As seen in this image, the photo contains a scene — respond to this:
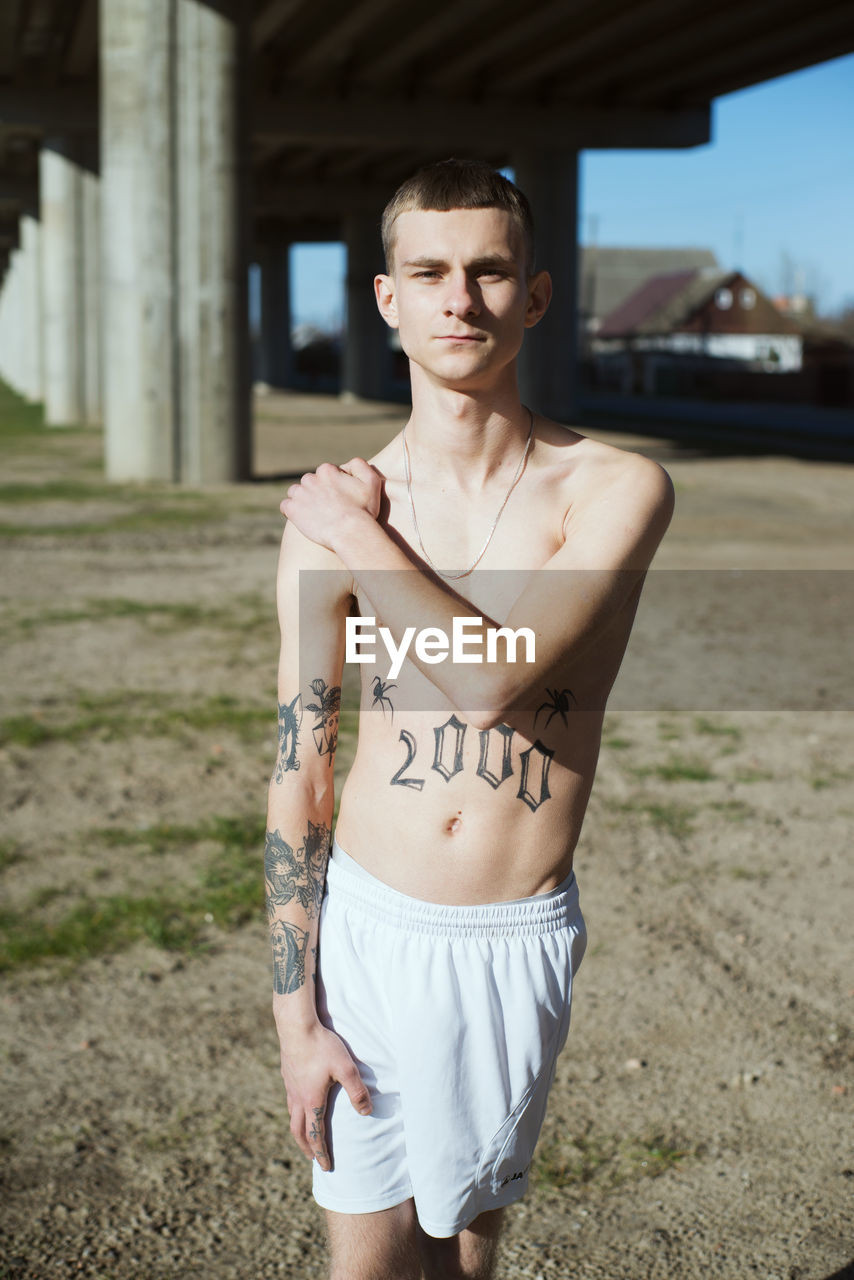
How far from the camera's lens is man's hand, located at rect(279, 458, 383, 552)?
213 cm

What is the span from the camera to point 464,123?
32.5 meters

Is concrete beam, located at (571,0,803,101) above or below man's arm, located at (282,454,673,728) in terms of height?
above

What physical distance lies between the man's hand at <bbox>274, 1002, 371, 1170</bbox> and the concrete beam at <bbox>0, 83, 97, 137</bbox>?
33916 mm

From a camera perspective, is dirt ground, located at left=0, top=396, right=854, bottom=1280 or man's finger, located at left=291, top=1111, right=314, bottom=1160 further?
dirt ground, located at left=0, top=396, right=854, bottom=1280

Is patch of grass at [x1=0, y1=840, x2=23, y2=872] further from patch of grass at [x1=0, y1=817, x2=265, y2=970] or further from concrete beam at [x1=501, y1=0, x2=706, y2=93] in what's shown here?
concrete beam at [x1=501, y1=0, x2=706, y2=93]

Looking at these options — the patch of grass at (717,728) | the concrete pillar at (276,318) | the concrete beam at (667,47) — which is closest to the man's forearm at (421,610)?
the patch of grass at (717,728)

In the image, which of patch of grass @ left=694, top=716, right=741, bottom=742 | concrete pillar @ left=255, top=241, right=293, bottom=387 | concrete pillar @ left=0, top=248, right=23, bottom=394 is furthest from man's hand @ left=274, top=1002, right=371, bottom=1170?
concrete pillar @ left=255, top=241, right=293, bottom=387

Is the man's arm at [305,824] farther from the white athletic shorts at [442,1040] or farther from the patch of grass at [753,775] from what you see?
the patch of grass at [753,775]

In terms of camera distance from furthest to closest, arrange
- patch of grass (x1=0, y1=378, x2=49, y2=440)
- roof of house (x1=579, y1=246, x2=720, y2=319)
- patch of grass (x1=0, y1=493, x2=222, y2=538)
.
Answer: roof of house (x1=579, y1=246, x2=720, y2=319)
patch of grass (x1=0, y1=378, x2=49, y2=440)
patch of grass (x1=0, y1=493, x2=222, y2=538)

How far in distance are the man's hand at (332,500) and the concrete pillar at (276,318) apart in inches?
2345

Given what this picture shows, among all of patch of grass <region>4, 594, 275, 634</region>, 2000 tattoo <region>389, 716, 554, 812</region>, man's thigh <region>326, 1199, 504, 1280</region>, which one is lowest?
patch of grass <region>4, 594, 275, 634</region>

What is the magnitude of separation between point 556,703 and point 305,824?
49cm

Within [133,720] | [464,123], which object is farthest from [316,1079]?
[464,123]

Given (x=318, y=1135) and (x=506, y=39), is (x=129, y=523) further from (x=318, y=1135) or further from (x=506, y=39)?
(x=506, y=39)
